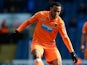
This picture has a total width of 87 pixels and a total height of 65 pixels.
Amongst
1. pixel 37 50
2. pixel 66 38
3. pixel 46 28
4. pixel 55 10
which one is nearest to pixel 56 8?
pixel 55 10

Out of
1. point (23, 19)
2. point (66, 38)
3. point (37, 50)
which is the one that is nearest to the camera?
point (37, 50)

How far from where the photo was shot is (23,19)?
757 inches

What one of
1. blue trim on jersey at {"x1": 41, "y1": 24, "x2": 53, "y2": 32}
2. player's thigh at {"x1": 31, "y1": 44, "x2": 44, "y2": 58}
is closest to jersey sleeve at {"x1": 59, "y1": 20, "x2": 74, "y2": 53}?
blue trim on jersey at {"x1": 41, "y1": 24, "x2": 53, "y2": 32}

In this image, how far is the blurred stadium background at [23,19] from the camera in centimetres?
1645

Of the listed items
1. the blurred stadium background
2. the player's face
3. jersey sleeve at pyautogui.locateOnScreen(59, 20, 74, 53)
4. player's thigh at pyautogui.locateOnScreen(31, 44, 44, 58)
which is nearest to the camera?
player's thigh at pyautogui.locateOnScreen(31, 44, 44, 58)

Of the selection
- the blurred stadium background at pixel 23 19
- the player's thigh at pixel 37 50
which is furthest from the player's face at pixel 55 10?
the blurred stadium background at pixel 23 19

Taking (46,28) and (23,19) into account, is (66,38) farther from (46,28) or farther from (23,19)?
(23,19)

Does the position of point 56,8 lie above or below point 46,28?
above

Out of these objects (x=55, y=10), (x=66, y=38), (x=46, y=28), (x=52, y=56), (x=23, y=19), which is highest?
(x=55, y=10)

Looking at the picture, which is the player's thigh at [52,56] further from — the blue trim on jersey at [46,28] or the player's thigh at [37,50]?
the blue trim on jersey at [46,28]

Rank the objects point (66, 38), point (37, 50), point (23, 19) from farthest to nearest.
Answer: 1. point (23, 19)
2. point (66, 38)
3. point (37, 50)

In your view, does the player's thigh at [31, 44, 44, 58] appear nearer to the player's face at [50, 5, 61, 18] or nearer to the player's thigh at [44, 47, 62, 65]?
the player's thigh at [44, 47, 62, 65]

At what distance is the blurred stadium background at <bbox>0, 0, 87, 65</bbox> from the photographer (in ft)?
54.0

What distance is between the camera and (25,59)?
16266 millimetres
